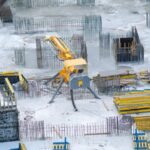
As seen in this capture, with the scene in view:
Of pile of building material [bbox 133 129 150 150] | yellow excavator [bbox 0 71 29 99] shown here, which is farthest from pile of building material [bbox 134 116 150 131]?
yellow excavator [bbox 0 71 29 99]

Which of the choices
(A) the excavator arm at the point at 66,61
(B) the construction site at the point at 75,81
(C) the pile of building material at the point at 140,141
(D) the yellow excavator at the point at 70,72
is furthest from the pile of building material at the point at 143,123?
(A) the excavator arm at the point at 66,61

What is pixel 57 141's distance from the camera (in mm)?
28234

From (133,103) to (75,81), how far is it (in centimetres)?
275

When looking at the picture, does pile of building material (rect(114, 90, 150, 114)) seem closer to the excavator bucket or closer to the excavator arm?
the excavator arm

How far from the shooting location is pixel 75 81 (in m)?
30.5

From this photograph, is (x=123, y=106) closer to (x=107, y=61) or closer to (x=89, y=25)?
(x=107, y=61)

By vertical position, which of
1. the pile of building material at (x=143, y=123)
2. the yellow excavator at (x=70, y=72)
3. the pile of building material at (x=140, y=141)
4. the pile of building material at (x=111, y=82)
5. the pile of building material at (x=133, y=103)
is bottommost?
the pile of building material at (x=140, y=141)

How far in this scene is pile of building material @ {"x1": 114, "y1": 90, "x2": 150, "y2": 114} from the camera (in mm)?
30297

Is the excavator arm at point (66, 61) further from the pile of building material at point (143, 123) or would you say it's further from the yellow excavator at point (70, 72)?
the pile of building material at point (143, 123)

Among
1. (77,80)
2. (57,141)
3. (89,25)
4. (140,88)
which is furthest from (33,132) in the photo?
(89,25)

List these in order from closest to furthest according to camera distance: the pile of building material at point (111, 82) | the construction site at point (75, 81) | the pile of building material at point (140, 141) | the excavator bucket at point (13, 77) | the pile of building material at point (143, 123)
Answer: the pile of building material at point (140, 141)
the construction site at point (75, 81)
the pile of building material at point (143, 123)
the pile of building material at point (111, 82)
the excavator bucket at point (13, 77)

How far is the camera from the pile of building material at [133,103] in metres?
30.3

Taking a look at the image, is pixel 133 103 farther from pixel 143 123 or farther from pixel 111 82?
pixel 111 82

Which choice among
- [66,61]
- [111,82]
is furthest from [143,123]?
[66,61]
